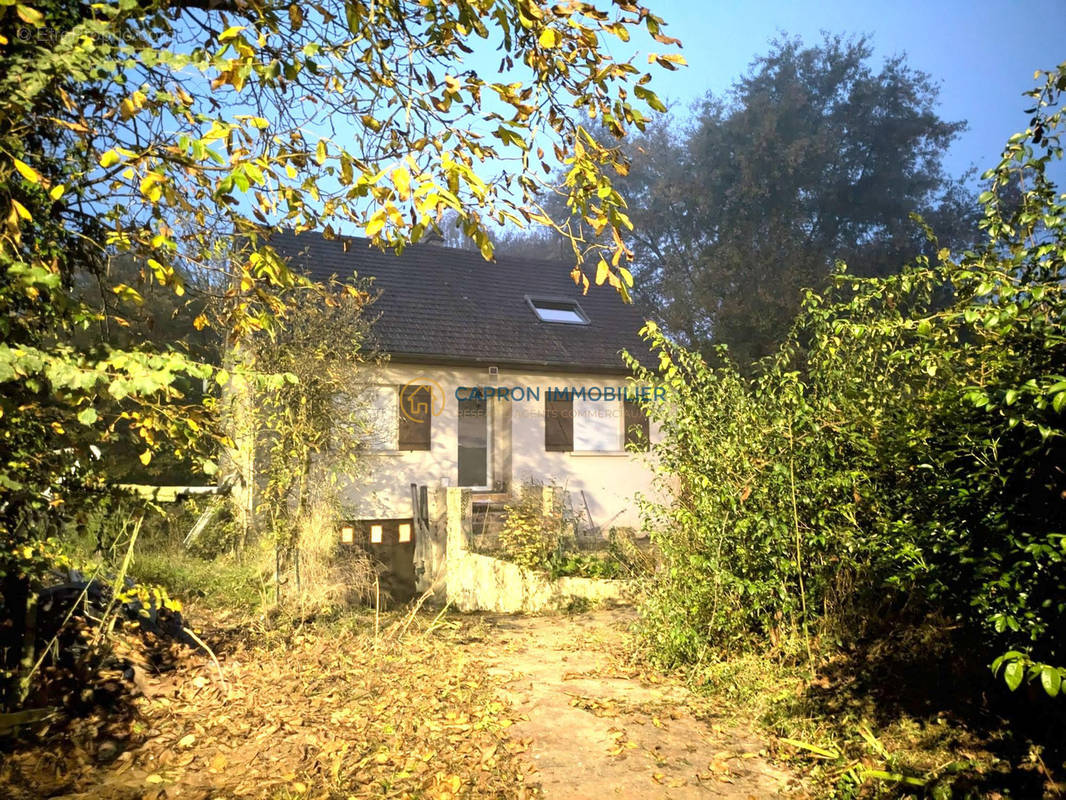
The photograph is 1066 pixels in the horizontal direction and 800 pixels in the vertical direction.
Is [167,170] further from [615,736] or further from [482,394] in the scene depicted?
[482,394]

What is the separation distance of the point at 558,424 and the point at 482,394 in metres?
1.75

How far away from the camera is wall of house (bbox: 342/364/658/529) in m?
15.1

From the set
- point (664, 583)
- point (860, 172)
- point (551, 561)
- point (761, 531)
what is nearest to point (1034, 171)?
point (761, 531)

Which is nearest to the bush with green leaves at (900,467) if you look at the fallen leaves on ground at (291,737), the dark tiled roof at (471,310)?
the fallen leaves on ground at (291,737)

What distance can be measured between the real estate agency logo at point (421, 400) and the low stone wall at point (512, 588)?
14.3ft

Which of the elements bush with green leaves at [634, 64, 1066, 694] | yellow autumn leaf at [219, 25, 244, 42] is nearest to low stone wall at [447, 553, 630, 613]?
bush with green leaves at [634, 64, 1066, 694]

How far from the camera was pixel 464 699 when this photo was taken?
17.9 ft

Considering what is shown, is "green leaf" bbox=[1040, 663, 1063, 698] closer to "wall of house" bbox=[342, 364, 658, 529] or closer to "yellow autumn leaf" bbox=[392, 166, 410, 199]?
A: "yellow autumn leaf" bbox=[392, 166, 410, 199]

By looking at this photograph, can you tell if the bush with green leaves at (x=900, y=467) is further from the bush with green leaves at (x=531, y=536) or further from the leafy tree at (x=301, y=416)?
A: the leafy tree at (x=301, y=416)

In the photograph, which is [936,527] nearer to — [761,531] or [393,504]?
[761,531]

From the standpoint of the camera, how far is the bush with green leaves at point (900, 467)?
366 centimetres

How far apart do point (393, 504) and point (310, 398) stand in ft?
17.7

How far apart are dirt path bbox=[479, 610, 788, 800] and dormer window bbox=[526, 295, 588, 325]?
12017 millimetres

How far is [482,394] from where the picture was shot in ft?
53.7
